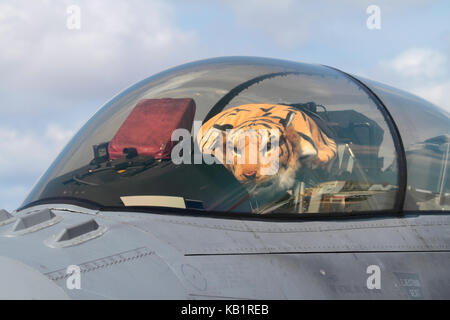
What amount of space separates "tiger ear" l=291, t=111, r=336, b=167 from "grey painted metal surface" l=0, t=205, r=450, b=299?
1.50 feet

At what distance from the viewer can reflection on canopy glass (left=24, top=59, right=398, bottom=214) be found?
9.75 ft

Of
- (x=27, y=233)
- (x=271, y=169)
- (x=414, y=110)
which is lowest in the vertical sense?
(x=27, y=233)

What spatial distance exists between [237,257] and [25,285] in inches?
40.9

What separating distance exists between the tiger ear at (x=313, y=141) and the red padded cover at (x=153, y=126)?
74 centimetres

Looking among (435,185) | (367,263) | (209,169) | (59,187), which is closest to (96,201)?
(59,187)

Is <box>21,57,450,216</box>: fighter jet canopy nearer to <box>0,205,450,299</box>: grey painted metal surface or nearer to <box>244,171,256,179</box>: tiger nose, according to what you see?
<box>244,171,256,179</box>: tiger nose

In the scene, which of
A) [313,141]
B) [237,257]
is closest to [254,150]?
A: [313,141]

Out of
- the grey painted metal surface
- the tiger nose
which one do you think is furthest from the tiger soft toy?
the grey painted metal surface

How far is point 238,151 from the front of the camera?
3.11 m

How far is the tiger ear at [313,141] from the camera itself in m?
3.15

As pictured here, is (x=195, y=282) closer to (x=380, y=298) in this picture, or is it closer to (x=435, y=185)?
(x=380, y=298)

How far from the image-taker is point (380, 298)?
2.57 metres

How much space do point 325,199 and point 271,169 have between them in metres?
0.40

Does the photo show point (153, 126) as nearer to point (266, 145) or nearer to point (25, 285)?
point (266, 145)
